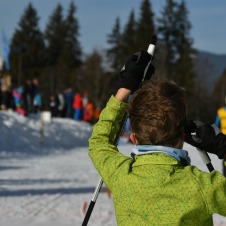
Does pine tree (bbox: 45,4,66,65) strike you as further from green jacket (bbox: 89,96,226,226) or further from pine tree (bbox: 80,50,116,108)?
green jacket (bbox: 89,96,226,226)

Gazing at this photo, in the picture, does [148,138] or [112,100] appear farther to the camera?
[112,100]

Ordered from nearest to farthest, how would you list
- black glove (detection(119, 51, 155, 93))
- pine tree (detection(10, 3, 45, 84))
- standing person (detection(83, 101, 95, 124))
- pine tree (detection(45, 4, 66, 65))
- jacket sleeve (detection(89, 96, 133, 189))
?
jacket sleeve (detection(89, 96, 133, 189))
black glove (detection(119, 51, 155, 93))
standing person (detection(83, 101, 95, 124))
pine tree (detection(10, 3, 45, 84))
pine tree (detection(45, 4, 66, 65))

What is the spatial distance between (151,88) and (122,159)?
1.00 ft

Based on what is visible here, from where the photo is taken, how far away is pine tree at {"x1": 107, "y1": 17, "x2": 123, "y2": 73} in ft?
234

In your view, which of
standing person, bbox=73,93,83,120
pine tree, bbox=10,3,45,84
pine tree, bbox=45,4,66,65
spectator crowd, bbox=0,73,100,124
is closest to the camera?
spectator crowd, bbox=0,73,100,124

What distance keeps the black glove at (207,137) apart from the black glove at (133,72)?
1.19ft

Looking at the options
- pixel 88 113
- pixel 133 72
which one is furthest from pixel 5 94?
pixel 133 72

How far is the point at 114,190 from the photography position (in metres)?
2.32

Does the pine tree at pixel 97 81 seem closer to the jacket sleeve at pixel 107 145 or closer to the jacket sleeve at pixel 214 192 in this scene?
the jacket sleeve at pixel 107 145

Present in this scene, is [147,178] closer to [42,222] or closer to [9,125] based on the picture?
[42,222]

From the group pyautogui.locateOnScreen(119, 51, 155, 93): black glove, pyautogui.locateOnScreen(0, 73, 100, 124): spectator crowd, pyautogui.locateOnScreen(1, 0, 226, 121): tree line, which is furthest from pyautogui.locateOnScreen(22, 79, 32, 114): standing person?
pyautogui.locateOnScreen(1, 0, 226, 121): tree line

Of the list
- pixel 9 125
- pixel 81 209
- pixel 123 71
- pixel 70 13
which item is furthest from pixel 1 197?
pixel 70 13

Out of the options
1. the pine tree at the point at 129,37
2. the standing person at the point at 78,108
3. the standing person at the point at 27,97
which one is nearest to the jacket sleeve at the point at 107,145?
the standing person at the point at 27,97

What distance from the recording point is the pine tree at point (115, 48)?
234ft
